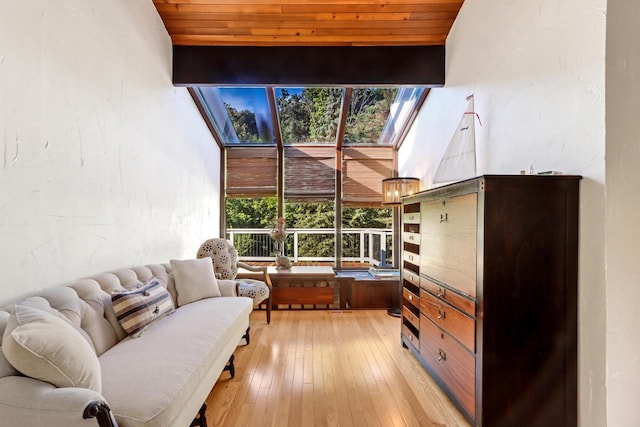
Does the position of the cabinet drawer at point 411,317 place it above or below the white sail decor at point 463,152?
below

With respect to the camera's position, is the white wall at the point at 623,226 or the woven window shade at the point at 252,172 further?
the woven window shade at the point at 252,172

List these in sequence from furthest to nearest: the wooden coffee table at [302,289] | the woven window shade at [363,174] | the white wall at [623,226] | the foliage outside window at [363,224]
→ the foliage outside window at [363,224] < the woven window shade at [363,174] < the wooden coffee table at [302,289] < the white wall at [623,226]

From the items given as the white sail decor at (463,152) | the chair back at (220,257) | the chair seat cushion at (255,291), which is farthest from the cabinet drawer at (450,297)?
the chair back at (220,257)

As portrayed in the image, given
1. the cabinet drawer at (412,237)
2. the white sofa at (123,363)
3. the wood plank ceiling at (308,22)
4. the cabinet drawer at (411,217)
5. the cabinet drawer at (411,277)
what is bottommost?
the white sofa at (123,363)

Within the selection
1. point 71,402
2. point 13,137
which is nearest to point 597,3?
point 71,402

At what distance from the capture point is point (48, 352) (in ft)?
3.99

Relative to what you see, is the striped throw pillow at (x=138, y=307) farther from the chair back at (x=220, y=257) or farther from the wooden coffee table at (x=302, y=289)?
the wooden coffee table at (x=302, y=289)

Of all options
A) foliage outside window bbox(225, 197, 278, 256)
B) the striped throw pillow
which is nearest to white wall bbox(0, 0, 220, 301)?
the striped throw pillow

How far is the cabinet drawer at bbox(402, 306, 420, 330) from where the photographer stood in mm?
2775

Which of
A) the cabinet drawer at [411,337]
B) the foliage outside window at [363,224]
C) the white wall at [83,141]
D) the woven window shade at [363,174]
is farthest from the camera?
the foliage outside window at [363,224]

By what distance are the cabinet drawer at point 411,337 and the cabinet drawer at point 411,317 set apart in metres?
0.10

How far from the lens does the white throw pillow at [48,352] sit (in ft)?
3.88

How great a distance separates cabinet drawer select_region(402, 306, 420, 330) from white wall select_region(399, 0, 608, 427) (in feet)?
3.96

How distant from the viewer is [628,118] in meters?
1.57
